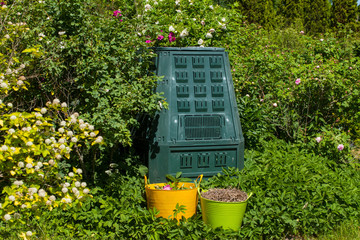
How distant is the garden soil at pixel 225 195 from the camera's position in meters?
3.16

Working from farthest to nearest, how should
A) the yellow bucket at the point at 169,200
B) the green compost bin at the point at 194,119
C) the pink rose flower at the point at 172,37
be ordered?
the pink rose flower at the point at 172,37, the green compost bin at the point at 194,119, the yellow bucket at the point at 169,200

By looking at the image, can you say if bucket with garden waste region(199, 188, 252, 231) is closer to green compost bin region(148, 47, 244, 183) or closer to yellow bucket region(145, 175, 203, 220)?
yellow bucket region(145, 175, 203, 220)

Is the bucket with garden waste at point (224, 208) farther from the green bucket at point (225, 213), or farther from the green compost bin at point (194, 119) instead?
the green compost bin at point (194, 119)

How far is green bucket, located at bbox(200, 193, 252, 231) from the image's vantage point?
10.1 feet

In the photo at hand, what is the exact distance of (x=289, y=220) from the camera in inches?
125

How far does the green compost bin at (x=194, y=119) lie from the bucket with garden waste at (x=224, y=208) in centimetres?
45

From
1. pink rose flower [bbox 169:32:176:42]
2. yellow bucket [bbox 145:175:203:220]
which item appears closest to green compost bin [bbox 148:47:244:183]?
yellow bucket [bbox 145:175:203:220]

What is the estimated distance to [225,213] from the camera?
3.09 meters

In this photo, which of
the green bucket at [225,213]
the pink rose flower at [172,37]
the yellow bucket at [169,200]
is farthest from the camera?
the pink rose flower at [172,37]

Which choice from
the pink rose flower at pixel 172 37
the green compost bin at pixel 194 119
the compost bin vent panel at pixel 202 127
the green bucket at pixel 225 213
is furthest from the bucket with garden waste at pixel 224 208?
the pink rose flower at pixel 172 37

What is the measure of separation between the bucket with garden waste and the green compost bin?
1.48 feet

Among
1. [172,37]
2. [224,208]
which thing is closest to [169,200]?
[224,208]

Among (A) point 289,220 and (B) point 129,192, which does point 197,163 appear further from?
(A) point 289,220

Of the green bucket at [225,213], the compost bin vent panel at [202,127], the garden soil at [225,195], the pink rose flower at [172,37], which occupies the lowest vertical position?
the green bucket at [225,213]
